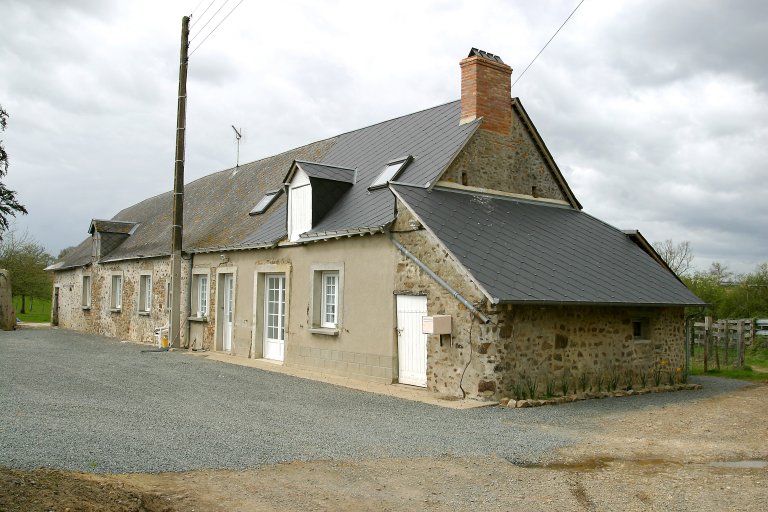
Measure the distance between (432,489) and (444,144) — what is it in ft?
32.1

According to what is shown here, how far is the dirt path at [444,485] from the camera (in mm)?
4738

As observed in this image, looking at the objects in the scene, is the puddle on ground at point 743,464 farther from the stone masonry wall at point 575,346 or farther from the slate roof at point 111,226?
the slate roof at point 111,226

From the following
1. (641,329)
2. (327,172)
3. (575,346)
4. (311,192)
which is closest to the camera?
(575,346)

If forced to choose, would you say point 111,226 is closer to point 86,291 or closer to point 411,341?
point 86,291

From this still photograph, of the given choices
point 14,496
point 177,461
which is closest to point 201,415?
point 177,461

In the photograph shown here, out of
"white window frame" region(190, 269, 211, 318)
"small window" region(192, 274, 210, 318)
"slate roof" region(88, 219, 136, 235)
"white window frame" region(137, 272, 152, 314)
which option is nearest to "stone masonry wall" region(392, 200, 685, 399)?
"white window frame" region(190, 269, 211, 318)

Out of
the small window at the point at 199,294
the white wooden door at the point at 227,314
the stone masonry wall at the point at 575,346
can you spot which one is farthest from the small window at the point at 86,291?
the stone masonry wall at the point at 575,346

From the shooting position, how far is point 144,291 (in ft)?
75.6

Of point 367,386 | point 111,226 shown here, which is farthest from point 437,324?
point 111,226

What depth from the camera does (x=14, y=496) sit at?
Answer: 13.8 feet

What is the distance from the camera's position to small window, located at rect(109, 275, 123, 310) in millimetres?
24675

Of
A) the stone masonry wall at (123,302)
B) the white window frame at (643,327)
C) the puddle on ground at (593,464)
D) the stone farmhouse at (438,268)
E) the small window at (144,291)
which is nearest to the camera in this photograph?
the puddle on ground at (593,464)

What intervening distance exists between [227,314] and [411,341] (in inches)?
311

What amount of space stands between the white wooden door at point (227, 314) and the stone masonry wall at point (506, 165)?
751 centimetres
